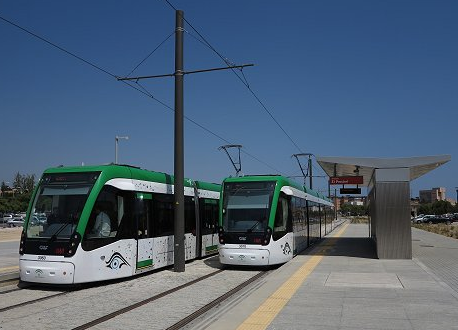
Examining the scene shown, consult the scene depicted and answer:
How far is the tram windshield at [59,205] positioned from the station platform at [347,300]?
448cm

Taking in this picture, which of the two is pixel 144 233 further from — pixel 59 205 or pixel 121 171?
pixel 59 205

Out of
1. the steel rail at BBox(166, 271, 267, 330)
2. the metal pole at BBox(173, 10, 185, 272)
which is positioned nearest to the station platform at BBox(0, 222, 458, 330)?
the steel rail at BBox(166, 271, 267, 330)

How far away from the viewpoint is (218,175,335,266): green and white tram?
617 inches

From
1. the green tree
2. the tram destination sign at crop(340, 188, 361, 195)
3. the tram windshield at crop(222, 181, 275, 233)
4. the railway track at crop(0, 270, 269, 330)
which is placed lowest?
the railway track at crop(0, 270, 269, 330)

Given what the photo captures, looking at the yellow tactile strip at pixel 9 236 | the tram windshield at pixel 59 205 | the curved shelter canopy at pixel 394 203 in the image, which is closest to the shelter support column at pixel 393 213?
the curved shelter canopy at pixel 394 203

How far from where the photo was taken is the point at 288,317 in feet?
27.2

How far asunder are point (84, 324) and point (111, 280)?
16.5 ft

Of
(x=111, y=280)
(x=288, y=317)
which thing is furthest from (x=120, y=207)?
(x=288, y=317)

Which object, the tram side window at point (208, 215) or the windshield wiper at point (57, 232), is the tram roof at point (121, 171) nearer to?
the windshield wiper at point (57, 232)

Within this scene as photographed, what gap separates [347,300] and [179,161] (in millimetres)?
6858

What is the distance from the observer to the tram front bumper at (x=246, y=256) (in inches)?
613

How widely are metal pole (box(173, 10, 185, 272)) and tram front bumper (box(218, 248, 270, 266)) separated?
1551 mm

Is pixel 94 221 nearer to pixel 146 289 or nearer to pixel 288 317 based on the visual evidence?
pixel 146 289

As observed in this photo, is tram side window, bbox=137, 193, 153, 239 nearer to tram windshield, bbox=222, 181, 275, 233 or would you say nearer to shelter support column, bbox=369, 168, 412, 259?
tram windshield, bbox=222, 181, 275, 233
